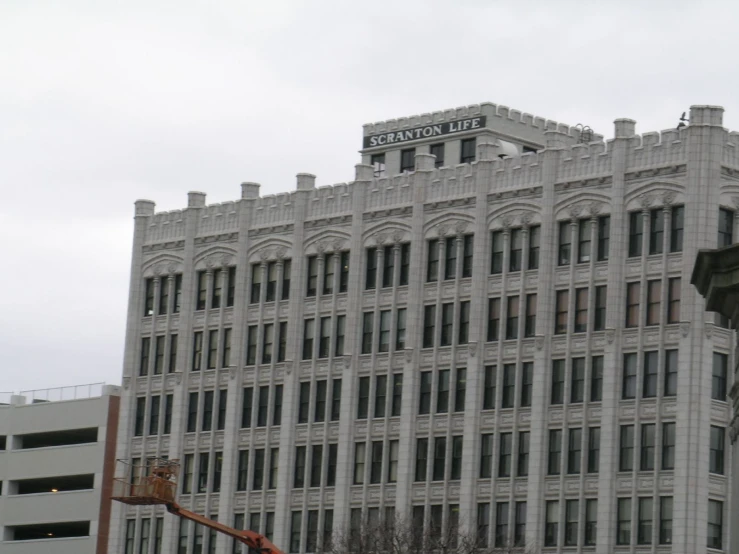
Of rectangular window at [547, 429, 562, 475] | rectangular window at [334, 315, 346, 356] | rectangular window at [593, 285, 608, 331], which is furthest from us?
rectangular window at [334, 315, 346, 356]

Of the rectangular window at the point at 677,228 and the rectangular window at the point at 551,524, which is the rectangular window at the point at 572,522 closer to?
the rectangular window at the point at 551,524

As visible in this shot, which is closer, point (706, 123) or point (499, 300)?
point (706, 123)

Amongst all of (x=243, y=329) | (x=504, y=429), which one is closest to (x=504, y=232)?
(x=504, y=429)

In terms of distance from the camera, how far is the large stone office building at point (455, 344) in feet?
284

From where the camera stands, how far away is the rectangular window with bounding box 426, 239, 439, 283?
97.4 m

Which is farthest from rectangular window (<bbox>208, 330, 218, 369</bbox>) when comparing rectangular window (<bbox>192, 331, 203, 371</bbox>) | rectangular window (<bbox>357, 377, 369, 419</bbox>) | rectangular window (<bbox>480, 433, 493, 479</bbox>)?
rectangular window (<bbox>480, 433, 493, 479</bbox>)

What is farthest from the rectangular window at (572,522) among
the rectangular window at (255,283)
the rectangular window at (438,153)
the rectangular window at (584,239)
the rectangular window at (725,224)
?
the rectangular window at (255,283)

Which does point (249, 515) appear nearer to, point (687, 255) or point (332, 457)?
point (332, 457)

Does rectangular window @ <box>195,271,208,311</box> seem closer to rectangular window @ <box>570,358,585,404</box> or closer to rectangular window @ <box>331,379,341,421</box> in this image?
rectangular window @ <box>331,379,341,421</box>

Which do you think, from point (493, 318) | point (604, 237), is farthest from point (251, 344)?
point (604, 237)

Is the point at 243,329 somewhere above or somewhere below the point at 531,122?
below

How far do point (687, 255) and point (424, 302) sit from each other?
16186 mm

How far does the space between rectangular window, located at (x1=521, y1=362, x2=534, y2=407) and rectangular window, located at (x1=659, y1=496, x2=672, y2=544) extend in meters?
9.43

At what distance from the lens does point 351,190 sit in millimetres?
102312
